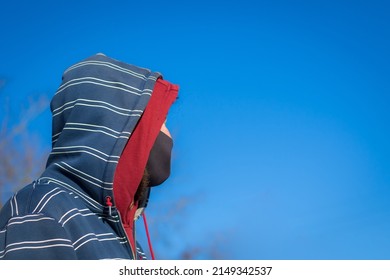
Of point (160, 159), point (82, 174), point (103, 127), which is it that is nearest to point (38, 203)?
point (82, 174)

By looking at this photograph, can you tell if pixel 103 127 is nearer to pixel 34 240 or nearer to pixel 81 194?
pixel 81 194

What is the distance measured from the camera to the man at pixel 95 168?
6.22 ft

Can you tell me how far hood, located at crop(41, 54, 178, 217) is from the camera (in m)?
2.18

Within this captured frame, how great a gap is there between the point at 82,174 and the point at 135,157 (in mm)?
275

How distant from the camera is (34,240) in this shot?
187 centimetres

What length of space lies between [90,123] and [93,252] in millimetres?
540

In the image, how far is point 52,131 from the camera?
2406mm

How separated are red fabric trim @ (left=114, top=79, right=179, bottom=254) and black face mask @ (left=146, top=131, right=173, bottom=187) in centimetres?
7

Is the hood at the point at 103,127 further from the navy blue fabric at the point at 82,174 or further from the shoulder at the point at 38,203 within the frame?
the shoulder at the point at 38,203

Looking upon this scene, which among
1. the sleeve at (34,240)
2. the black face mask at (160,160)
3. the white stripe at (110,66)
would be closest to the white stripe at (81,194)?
the sleeve at (34,240)
